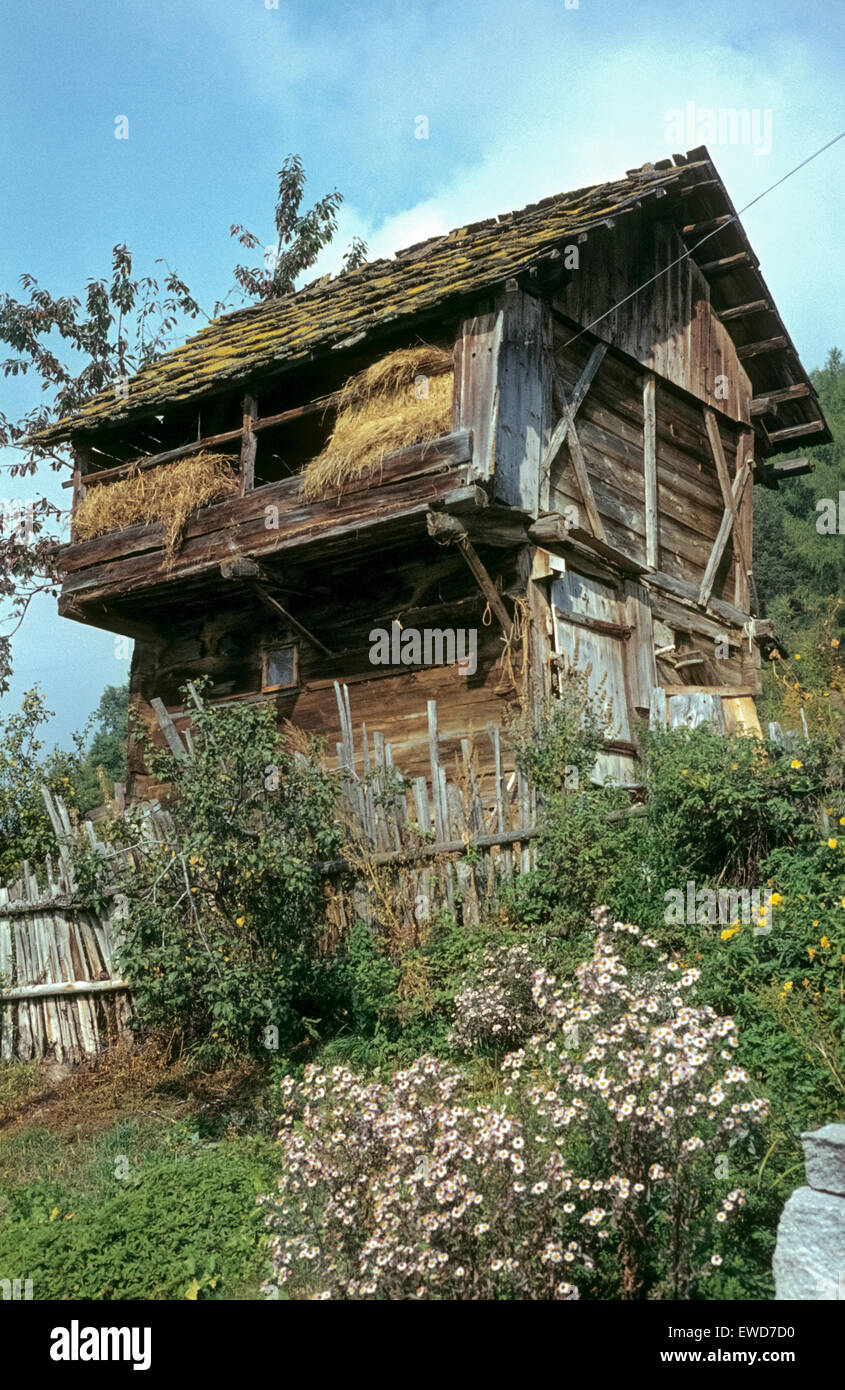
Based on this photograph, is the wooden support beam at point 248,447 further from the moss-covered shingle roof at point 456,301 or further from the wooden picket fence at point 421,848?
the wooden picket fence at point 421,848

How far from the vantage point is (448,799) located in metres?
8.80

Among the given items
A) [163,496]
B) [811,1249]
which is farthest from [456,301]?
[811,1249]

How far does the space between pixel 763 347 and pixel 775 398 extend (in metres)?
0.73

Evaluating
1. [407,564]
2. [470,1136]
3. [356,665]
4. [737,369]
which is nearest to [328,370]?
[407,564]

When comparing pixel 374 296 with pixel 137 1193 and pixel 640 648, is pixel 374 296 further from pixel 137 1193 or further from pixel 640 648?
pixel 137 1193

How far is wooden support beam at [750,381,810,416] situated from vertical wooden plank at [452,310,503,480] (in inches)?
244

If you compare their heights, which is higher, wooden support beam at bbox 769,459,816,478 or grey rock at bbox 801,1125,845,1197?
wooden support beam at bbox 769,459,816,478


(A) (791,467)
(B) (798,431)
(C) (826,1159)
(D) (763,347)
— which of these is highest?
(D) (763,347)

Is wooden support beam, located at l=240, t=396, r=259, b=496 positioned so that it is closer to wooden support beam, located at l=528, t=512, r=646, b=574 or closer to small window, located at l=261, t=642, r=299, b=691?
small window, located at l=261, t=642, r=299, b=691

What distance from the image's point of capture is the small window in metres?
13.2

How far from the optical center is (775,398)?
1572 cm

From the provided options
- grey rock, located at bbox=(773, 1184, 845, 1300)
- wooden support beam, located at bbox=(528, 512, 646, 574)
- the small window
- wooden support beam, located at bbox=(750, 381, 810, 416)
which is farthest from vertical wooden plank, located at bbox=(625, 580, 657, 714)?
grey rock, located at bbox=(773, 1184, 845, 1300)
